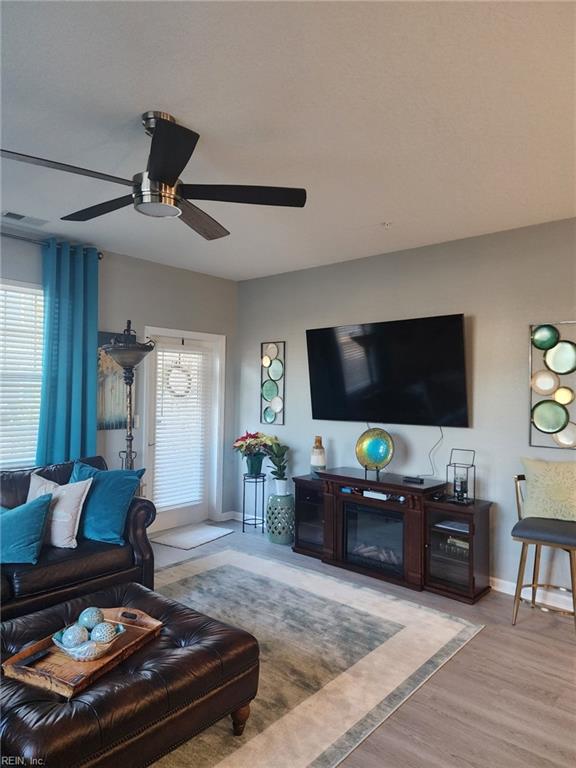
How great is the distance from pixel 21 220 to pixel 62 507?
89.5 inches

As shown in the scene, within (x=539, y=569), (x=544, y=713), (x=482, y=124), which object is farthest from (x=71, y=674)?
(x=539, y=569)

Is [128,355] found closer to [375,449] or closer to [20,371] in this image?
[20,371]

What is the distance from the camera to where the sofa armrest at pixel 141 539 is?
3.42m

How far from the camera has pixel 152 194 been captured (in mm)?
2293

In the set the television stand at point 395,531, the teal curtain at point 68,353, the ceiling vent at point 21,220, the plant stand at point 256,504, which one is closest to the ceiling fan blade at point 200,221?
the ceiling vent at point 21,220

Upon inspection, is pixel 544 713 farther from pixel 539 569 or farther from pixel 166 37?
pixel 166 37

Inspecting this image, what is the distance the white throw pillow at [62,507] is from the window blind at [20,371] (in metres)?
0.77

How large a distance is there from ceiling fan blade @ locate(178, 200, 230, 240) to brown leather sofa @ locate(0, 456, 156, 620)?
199cm

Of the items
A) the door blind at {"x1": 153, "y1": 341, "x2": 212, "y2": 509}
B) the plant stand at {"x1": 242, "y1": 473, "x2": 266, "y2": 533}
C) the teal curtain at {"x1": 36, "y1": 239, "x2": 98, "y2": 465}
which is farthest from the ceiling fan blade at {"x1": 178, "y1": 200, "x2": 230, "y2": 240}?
the plant stand at {"x1": 242, "y1": 473, "x2": 266, "y2": 533}

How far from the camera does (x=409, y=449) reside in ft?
14.7

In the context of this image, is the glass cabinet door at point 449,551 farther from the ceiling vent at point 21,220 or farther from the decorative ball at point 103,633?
the ceiling vent at point 21,220

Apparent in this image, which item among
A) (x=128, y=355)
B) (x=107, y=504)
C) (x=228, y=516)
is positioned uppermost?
(x=128, y=355)

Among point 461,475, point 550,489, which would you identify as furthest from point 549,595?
point 461,475

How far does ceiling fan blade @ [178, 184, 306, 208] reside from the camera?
224cm
